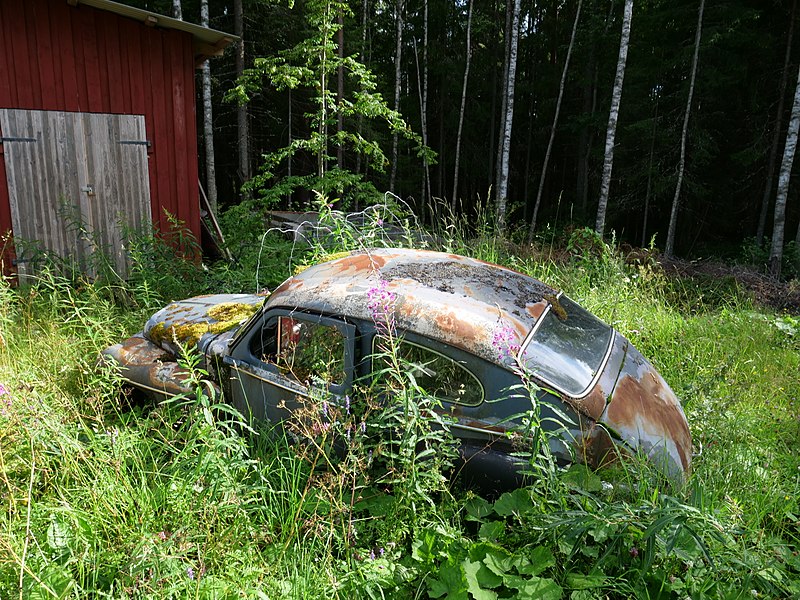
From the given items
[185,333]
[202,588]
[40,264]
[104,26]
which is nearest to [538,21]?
[104,26]

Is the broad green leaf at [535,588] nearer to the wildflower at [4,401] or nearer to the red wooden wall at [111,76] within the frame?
the wildflower at [4,401]

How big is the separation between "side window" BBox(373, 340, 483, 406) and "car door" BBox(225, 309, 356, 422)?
368 millimetres

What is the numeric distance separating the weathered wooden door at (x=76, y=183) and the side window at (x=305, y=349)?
4.94 m

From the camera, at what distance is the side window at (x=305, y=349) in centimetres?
334

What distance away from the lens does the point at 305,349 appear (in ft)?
11.5

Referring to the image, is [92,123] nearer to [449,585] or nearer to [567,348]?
[567,348]

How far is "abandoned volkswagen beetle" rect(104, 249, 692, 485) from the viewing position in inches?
115

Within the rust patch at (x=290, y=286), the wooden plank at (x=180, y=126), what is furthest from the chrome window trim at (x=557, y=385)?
the wooden plank at (x=180, y=126)

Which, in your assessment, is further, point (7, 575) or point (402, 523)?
point (402, 523)

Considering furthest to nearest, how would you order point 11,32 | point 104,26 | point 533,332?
point 104,26 < point 11,32 < point 533,332

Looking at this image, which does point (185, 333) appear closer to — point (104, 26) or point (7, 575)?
point (7, 575)

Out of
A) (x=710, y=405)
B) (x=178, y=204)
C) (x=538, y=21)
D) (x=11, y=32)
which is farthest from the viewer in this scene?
(x=538, y=21)

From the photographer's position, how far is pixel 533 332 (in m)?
3.28

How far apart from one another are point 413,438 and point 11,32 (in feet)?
26.2
